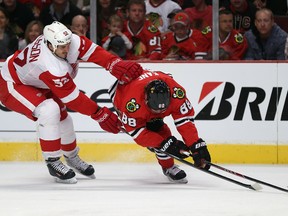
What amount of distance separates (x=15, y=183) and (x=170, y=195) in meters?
1.34

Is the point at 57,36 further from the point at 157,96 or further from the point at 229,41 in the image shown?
the point at 229,41

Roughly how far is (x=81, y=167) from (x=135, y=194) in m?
1.02

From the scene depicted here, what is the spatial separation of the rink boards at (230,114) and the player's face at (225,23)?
0.99ft

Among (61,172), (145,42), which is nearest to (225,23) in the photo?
(145,42)

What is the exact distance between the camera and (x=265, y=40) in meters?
7.75

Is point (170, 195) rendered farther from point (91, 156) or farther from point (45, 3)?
point (45, 3)

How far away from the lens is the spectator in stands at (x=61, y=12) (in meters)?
7.88

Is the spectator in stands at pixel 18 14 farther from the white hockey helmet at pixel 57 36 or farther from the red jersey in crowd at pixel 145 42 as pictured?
the white hockey helmet at pixel 57 36

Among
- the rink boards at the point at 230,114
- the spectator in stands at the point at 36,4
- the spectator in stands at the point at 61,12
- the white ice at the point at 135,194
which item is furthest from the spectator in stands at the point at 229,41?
the spectator in stands at the point at 36,4

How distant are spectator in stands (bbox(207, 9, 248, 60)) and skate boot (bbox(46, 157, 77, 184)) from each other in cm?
192

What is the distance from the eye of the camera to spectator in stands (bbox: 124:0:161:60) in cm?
782

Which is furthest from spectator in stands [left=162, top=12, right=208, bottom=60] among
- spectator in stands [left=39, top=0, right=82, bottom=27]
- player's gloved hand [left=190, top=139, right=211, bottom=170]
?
player's gloved hand [left=190, top=139, right=211, bottom=170]

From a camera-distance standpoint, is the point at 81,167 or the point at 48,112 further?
the point at 81,167

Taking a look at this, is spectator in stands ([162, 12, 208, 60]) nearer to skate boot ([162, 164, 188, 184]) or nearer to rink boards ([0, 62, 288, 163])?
rink boards ([0, 62, 288, 163])
